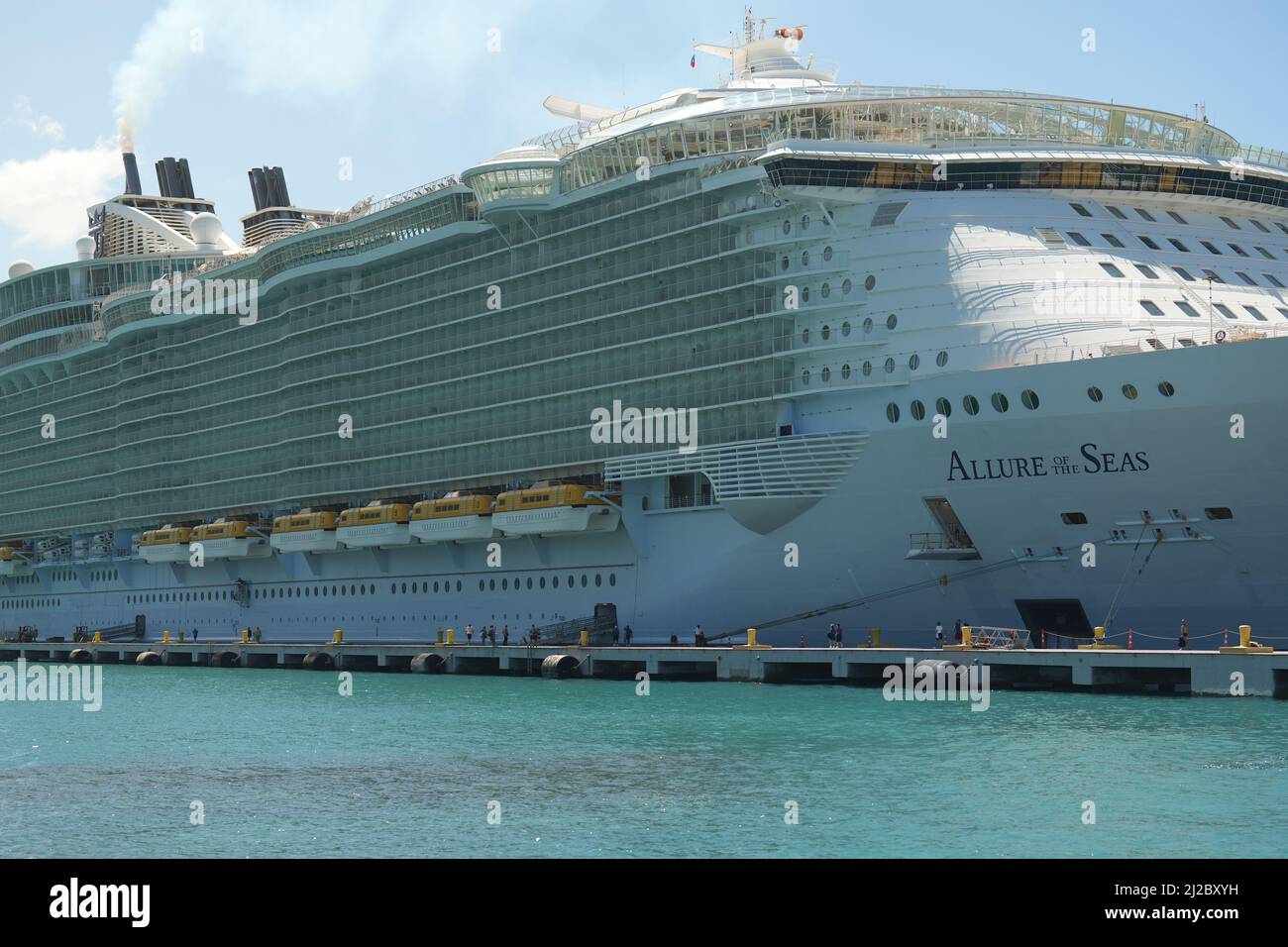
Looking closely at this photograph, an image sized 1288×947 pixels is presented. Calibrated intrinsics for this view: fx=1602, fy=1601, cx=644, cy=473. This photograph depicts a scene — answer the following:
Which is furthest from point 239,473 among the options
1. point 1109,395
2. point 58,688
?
point 1109,395

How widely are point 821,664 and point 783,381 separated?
7980mm

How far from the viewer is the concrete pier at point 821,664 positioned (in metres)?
33.8

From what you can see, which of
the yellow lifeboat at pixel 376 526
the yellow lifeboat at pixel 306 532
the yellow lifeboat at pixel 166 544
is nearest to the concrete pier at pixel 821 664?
the yellow lifeboat at pixel 376 526

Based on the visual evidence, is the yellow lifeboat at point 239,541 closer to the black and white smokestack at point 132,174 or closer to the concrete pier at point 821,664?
the concrete pier at point 821,664

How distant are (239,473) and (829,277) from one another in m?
38.2

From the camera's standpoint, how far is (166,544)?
76250 mm

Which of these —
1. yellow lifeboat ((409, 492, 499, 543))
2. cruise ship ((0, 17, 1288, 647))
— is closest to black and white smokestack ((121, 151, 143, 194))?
cruise ship ((0, 17, 1288, 647))

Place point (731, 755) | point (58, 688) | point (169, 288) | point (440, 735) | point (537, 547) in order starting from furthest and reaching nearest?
point (169, 288), point (58, 688), point (537, 547), point (440, 735), point (731, 755)

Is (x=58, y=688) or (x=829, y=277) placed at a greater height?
(x=829, y=277)

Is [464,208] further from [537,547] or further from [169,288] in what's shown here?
[169,288]

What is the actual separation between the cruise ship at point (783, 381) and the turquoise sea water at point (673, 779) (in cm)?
408

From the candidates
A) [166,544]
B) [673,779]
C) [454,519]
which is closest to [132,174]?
[166,544]
